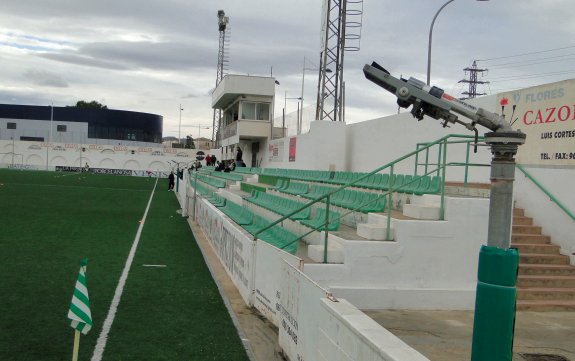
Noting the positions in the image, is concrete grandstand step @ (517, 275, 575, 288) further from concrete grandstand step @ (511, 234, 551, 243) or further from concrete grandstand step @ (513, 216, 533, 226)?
concrete grandstand step @ (513, 216, 533, 226)

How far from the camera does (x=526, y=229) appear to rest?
33.8 ft

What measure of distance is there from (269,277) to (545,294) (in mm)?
4570

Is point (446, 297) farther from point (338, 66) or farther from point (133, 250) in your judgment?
point (338, 66)

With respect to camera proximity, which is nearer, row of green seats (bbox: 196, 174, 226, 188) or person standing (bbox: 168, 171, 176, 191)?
row of green seats (bbox: 196, 174, 226, 188)

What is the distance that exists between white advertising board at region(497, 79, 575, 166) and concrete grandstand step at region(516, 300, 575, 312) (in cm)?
263

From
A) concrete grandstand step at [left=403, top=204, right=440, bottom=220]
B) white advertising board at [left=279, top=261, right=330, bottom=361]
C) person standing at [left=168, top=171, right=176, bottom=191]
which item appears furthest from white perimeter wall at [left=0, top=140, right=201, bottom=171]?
white advertising board at [left=279, top=261, right=330, bottom=361]

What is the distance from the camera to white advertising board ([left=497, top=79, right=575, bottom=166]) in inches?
391

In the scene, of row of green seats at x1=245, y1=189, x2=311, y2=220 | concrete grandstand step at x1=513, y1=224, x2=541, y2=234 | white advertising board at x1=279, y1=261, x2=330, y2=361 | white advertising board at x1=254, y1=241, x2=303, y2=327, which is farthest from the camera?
row of green seats at x1=245, y1=189, x2=311, y2=220

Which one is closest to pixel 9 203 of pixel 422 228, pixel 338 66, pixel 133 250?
pixel 133 250

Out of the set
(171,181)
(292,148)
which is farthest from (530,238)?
(171,181)

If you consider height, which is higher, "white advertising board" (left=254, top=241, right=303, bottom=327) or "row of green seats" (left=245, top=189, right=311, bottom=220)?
"row of green seats" (left=245, top=189, right=311, bottom=220)

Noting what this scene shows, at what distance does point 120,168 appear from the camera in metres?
72.9

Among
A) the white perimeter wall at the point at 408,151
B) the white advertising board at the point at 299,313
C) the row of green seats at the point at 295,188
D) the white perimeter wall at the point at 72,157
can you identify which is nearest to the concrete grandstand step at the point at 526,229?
the white perimeter wall at the point at 408,151

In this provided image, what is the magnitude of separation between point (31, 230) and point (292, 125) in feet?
70.7
